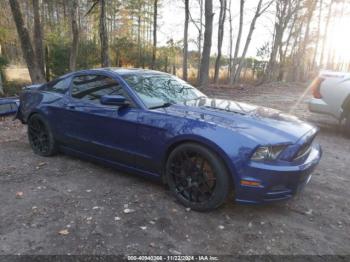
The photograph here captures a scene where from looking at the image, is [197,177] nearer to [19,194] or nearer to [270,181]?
[270,181]

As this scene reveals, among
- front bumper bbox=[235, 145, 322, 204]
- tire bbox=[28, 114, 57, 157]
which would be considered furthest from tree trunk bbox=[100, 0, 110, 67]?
front bumper bbox=[235, 145, 322, 204]

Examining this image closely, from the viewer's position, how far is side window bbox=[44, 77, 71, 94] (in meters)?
4.42

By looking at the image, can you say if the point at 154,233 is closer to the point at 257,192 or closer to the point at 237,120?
the point at 257,192

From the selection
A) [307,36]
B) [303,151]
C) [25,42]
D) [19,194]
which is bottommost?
[19,194]

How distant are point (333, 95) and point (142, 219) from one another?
4.83m

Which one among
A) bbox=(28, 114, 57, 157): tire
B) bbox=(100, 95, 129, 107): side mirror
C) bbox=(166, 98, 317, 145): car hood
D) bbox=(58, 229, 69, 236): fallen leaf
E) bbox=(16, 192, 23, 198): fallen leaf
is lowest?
bbox=(16, 192, 23, 198): fallen leaf

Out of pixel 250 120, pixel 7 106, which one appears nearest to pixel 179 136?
pixel 250 120

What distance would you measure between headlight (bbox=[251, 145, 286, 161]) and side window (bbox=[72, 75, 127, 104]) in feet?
5.84

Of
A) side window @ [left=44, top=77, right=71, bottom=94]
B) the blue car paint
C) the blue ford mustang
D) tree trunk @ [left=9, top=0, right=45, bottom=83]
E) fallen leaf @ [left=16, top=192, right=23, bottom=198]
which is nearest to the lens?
the blue ford mustang

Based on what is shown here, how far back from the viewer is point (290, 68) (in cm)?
2495

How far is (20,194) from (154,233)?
5.95ft

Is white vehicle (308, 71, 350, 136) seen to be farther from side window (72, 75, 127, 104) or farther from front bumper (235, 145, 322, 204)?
side window (72, 75, 127, 104)

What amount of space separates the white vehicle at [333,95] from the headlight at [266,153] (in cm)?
378

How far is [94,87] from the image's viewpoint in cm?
404
